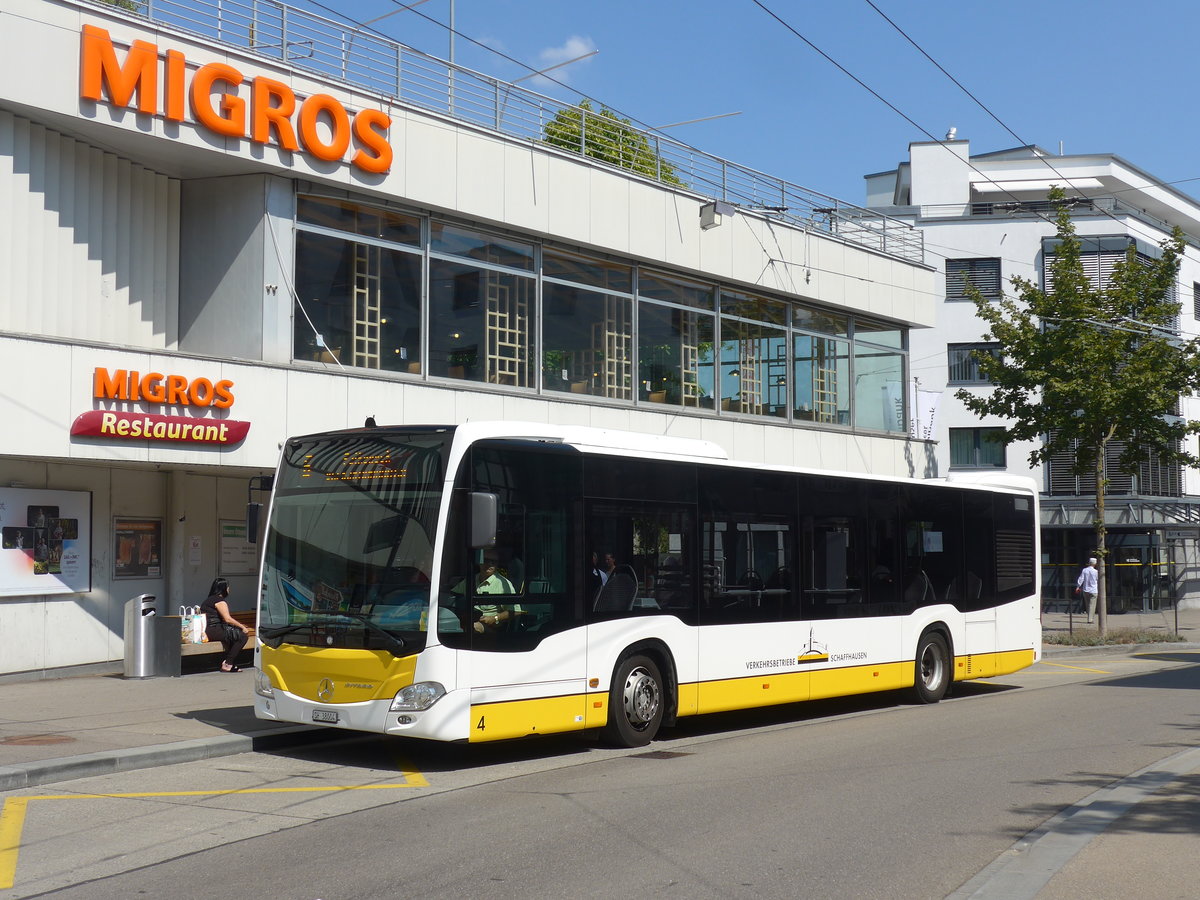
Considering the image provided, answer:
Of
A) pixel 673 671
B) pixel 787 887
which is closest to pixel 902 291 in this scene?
pixel 673 671

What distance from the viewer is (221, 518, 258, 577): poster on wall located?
19.8 metres

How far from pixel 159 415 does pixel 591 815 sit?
9840 mm

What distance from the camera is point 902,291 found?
29.9 metres

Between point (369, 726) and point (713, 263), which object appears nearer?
point (369, 726)

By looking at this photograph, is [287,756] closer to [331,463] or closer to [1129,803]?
[331,463]

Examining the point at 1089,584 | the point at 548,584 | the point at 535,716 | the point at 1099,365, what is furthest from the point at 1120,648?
the point at 535,716

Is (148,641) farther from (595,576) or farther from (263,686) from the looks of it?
(595,576)

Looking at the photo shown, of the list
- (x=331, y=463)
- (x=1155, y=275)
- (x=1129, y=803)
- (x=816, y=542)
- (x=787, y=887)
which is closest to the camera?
(x=787, y=887)

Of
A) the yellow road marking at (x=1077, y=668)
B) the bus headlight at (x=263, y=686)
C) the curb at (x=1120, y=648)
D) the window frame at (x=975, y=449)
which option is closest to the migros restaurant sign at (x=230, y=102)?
the bus headlight at (x=263, y=686)

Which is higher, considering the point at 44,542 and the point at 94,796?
the point at 44,542

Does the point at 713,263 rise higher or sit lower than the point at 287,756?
higher

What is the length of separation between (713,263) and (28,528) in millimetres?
13207

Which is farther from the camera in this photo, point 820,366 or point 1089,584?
point 1089,584

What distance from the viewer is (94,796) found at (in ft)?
31.4
